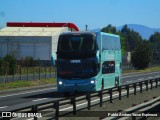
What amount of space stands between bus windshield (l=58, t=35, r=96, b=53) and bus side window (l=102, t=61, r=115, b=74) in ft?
8.64

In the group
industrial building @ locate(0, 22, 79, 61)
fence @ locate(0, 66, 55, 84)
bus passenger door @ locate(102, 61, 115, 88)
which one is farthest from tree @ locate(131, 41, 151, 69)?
bus passenger door @ locate(102, 61, 115, 88)

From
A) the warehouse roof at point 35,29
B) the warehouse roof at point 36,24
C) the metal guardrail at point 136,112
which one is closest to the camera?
the metal guardrail at point 136,112

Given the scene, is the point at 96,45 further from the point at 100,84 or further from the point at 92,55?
the point at 100,84

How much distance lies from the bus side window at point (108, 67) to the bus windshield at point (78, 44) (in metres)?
2.63

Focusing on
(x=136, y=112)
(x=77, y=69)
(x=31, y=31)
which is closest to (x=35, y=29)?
(x=31, y=31)

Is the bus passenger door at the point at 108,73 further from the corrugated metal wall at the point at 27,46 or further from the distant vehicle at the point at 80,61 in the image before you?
the corrugated metal wall at the point at 27,46

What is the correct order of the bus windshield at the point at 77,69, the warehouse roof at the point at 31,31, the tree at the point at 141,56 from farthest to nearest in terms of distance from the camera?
the warehouse roof at the point at 31,31
the tree at the point at 141,56
the bus windshield at the point at 77,69

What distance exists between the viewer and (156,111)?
1723 cm

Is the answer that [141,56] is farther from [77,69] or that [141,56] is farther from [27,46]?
[77,69]

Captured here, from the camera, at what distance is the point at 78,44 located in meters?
30.7

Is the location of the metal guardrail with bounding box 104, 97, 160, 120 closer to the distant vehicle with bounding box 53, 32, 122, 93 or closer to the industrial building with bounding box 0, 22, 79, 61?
the distant vehicle with bounding box 53, 32, 122, 93

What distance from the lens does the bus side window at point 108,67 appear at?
33.2 m

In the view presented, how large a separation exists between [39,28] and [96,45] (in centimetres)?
10832

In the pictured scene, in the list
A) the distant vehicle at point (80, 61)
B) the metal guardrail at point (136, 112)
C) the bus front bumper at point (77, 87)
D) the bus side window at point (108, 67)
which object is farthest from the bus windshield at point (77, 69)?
the metal guardrail at point (136, 112)
